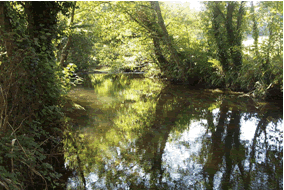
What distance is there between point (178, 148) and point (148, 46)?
12285 mm

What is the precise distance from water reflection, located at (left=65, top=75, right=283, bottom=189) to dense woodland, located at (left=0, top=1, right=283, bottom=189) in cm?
78

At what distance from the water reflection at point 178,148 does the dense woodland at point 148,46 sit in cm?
78

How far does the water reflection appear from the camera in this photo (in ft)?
13.9

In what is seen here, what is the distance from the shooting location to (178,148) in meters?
5.68

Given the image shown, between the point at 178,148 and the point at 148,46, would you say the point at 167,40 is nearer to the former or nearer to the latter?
the point at 148,46

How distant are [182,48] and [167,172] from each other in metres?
12.8

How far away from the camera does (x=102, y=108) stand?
31.8 feet

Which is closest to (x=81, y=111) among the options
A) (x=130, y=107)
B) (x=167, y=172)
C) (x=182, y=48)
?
(x=130, y=107)

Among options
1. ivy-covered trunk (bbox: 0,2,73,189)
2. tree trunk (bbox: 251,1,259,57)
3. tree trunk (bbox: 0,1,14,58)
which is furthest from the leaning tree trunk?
tree trunk (bbox: 0,1,14,58)

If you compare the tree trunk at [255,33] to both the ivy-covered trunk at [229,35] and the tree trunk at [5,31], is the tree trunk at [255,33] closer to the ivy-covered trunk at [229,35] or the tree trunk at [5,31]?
the ivy-covered trunk at [229,35]

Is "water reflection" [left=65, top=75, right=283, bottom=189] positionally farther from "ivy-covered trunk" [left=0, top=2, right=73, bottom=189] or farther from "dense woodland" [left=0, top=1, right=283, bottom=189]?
"ivy-covered trunk" [left=0, top=2, right=73, bottom=189]

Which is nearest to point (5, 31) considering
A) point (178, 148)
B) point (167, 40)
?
point (178, 148)

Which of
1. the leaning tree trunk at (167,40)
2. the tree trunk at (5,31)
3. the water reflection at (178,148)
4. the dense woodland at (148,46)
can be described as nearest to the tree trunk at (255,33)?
the dense woodland at (148,46)

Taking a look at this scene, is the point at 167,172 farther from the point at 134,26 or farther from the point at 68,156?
the point at 134,26
